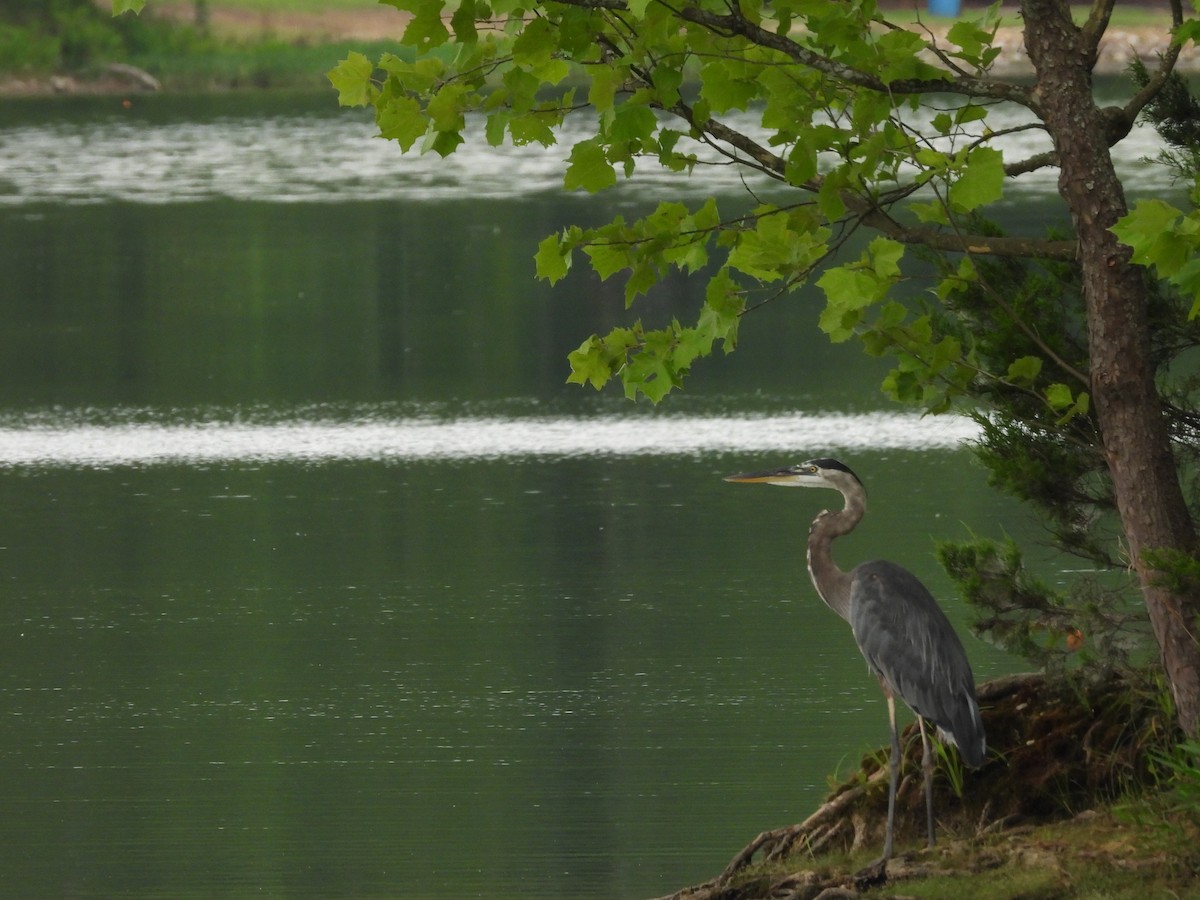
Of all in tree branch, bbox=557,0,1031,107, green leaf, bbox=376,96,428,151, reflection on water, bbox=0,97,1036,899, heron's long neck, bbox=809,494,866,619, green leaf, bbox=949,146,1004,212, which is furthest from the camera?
reflection on water, bbox=0,97,1036,899

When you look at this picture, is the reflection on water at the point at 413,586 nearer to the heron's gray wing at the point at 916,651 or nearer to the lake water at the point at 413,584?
the lake water at the point at 413,584

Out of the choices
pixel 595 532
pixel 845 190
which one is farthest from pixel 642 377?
pixel 595 532

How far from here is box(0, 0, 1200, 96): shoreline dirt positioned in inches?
2238

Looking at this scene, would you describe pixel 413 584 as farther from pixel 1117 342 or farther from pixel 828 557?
pixel 1117 342

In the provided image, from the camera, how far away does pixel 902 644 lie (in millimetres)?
6883

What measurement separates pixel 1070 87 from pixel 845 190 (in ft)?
2.57

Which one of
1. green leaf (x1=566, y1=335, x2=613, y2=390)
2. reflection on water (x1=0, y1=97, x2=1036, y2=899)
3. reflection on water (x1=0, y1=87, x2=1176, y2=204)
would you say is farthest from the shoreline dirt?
green leaf (x1=566, y1=335, x2=613, y2=390)

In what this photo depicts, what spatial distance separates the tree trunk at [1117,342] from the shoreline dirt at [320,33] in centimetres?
5110

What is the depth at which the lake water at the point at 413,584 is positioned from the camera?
8039 mm

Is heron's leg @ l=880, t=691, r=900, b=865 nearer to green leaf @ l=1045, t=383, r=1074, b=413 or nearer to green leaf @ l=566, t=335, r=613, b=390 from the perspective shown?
green leaf @ l=1045, t=383, r=1074, b=413

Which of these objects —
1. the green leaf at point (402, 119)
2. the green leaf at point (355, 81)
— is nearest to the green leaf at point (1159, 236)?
the green leaf at point (402, 119)

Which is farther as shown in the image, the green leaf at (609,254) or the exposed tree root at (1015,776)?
the exposed tree root at (1015,776)

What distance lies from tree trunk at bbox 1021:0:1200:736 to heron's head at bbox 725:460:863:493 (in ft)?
3.00

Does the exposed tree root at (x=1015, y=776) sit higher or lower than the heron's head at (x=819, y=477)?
lower
